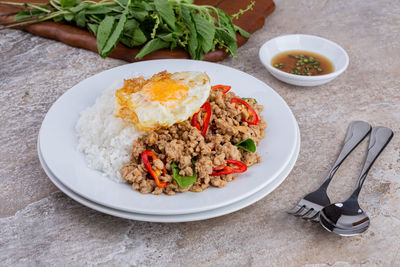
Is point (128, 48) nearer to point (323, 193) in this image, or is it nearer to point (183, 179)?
point (183, 179)

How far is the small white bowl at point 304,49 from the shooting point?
145 inches

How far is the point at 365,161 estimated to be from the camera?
116 inches

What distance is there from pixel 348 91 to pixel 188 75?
1745mm

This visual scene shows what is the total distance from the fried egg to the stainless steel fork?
0.95 meters

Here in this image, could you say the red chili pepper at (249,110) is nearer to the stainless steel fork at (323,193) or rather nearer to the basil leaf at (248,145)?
the basil leaf at (248,145)

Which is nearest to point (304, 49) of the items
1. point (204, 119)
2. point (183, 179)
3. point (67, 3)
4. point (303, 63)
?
point (303, 63)

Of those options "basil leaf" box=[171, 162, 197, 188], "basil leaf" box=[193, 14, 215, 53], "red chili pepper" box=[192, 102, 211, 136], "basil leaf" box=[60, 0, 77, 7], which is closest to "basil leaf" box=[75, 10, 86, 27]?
"basil leaf" box=[60, 0, 77, 7]

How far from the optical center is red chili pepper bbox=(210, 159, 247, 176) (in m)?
2.49

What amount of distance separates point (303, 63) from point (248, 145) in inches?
70.4

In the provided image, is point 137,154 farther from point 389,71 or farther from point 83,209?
point 389,71

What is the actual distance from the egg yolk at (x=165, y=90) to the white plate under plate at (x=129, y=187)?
616 mm

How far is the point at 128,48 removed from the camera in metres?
4.11

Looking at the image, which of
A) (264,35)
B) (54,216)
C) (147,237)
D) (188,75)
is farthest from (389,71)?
(54,216)

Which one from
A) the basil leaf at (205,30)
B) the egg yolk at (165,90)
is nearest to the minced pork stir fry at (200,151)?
the egg yolk at (165,90)
